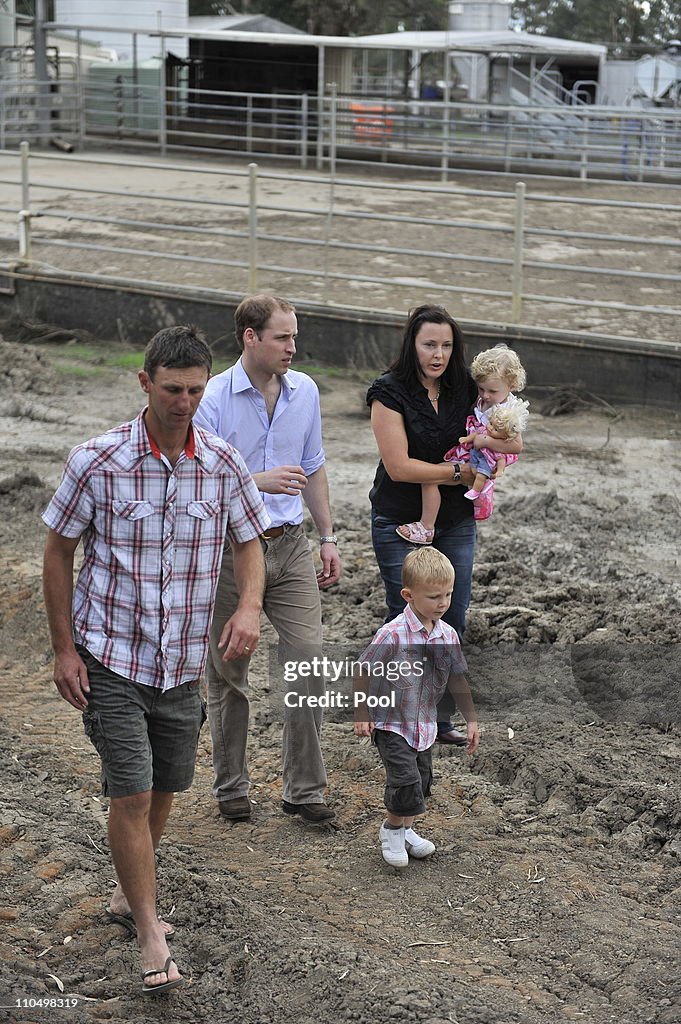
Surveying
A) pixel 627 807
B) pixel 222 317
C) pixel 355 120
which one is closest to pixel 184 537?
pixel 627 807

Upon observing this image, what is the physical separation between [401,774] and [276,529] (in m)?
0.91

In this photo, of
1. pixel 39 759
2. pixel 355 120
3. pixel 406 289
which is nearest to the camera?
pixel 39 759

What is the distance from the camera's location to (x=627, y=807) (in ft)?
14.2

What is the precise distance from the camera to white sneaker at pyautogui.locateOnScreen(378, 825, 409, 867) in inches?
156

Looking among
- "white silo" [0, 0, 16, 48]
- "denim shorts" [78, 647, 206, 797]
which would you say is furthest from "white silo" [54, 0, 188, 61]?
"denim shorts" [78, 647, 206, 797]

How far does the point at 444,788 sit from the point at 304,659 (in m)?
0.81

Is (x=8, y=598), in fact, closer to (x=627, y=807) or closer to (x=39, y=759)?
(x=39, y=759)

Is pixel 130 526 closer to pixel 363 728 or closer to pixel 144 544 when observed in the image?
pixel 144 544

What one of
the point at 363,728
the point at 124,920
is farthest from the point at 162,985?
the point at 363,728

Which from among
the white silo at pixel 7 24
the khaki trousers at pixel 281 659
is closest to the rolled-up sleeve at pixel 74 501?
the khaki trousers at pixel 281 659

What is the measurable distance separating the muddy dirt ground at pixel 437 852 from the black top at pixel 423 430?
1042 mm

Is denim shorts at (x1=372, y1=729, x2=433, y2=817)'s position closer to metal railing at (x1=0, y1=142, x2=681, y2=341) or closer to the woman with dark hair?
the woman with dark hair

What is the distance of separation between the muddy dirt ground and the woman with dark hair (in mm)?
822

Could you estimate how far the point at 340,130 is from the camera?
24219mm
